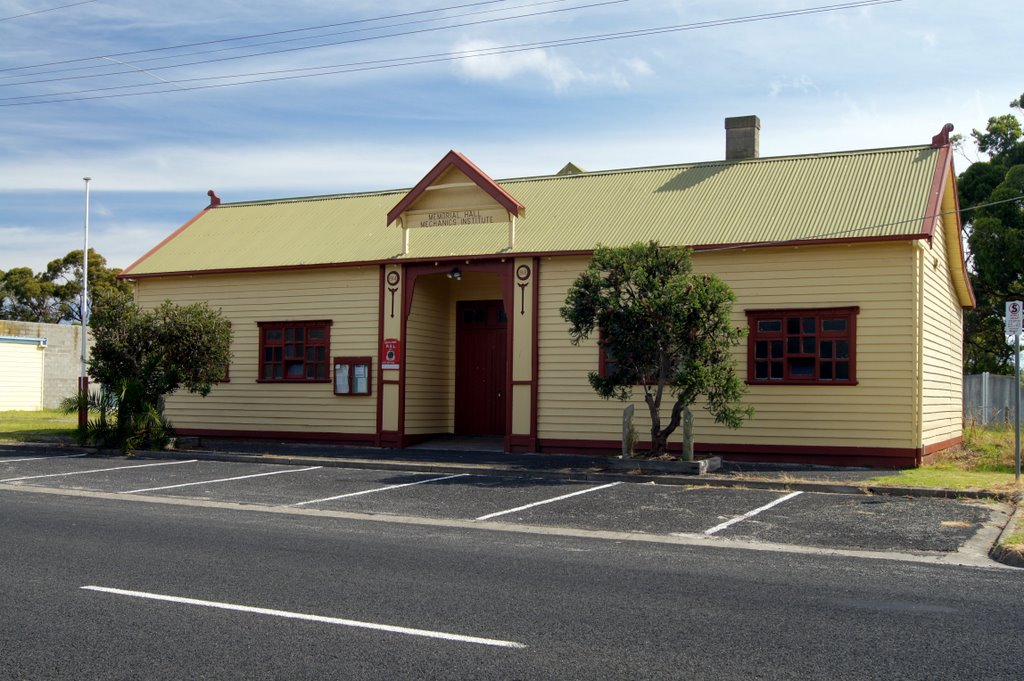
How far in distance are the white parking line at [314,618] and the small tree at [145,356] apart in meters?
12.7

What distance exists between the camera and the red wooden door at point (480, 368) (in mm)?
22125

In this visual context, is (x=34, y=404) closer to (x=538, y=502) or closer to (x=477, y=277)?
Answer: (x=477, y=277)

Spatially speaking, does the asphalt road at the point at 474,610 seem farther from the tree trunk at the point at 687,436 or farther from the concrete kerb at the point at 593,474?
the tree trunk at the point at 687,436

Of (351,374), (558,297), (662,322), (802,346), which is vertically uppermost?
(558,297)

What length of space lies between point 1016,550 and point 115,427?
16.5 meters

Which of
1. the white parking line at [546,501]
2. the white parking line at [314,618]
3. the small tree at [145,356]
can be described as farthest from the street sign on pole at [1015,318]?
the small tree at [145,356]

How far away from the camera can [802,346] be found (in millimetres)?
17125

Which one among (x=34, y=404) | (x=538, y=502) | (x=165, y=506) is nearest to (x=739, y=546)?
(x=538, y=502)

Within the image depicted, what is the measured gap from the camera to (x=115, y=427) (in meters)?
19.7

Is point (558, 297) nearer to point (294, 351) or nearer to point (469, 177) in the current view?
point (469, 177)

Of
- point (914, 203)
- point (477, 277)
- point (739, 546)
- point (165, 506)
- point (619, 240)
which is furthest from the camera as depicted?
point (477, 277)

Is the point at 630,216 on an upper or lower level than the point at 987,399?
upper

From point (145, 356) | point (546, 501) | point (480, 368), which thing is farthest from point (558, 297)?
point (145, 356)

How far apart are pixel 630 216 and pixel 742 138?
361 cm
